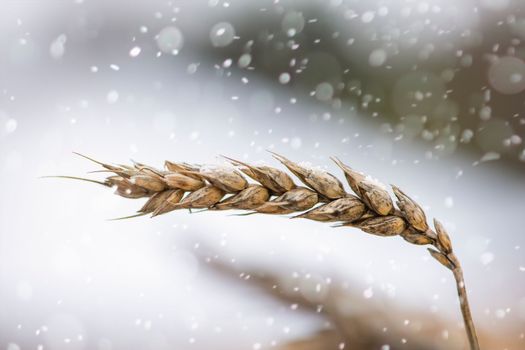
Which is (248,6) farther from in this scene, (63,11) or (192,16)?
(63,11)

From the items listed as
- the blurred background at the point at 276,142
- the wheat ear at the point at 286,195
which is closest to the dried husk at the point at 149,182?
the wheat ear at the point at 286,195

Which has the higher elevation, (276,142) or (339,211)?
(276,142)

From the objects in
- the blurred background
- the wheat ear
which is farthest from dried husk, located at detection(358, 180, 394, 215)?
the blurred background

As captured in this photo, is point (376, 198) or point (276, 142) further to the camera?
point (276, 142)

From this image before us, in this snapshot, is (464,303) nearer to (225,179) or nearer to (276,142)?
(225,179)

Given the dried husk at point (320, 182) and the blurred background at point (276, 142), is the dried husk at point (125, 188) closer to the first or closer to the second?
the dried husk at point (320, 182)

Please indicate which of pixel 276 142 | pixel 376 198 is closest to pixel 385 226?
pixel 376 198
